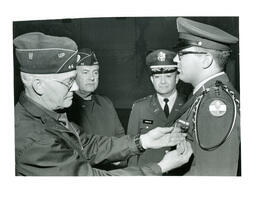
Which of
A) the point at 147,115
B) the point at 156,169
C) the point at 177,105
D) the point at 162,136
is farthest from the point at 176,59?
the point at 156,169

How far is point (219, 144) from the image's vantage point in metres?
2.45

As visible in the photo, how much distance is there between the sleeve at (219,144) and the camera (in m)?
2.45

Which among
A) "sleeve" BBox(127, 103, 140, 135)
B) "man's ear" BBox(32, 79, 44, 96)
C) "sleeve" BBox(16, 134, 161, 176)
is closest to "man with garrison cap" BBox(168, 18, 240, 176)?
"sleeve" BBox(127, 103, 140, 135)

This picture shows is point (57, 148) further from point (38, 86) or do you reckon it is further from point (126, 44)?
point (126, 44)

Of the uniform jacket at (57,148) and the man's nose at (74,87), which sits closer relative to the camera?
the uniform jacket at (57,148)

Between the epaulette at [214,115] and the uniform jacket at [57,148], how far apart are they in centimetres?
38

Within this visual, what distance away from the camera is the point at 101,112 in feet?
8.32

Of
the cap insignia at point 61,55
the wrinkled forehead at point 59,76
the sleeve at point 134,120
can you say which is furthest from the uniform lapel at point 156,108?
the cap insignia at point 61,55

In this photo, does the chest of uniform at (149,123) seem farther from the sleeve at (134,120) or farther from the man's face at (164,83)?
the man's face at (164,83)

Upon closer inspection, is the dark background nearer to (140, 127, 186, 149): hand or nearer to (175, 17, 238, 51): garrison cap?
(175, 17, 238, 51): garrison cap

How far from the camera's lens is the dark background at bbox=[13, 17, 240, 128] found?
2.47m

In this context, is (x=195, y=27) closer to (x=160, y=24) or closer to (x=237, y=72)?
(x=160, y=24)

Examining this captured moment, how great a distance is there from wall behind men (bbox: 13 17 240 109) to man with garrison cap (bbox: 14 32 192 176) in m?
0.13

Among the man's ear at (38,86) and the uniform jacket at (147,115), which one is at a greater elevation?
the man's ear at (38,86)
